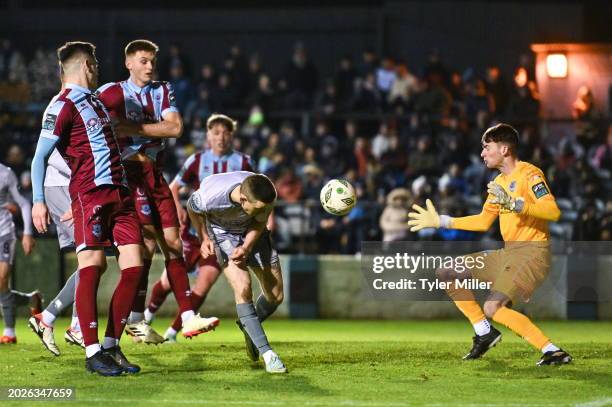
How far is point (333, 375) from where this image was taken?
8.95m

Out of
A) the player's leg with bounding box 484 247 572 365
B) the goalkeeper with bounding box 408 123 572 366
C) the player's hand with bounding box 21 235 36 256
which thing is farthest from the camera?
the player's hand with bounding box 21 235 36 256

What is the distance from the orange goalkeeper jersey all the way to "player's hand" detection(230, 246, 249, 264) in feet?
6.00

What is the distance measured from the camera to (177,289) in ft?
34.4

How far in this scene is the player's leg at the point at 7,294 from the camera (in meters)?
11.6

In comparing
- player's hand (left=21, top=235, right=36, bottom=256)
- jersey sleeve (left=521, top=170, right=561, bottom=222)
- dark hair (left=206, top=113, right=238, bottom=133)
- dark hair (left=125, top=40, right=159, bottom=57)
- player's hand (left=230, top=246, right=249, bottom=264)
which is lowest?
player's hand (left=21, top=235, right=36, bottom=256)

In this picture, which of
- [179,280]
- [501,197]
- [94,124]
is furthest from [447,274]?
[94,124]

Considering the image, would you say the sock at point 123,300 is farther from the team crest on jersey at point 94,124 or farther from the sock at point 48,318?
the sock at point 48,318

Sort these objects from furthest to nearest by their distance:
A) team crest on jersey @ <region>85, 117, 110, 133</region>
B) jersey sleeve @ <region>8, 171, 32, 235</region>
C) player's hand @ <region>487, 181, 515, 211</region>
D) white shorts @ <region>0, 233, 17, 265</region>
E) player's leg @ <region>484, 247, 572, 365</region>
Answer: white shorts @ <region>0, 233, 17, 265</region> → jersey sleeve @ <region>8, 171, 32, 235</region> → player's leg @ <region>484, 247, 572, 365</region> → player's hand @ <region>487, 181, 515, 211</region> → team crest on jersey @ <region>85, 117, 110, 133</region>

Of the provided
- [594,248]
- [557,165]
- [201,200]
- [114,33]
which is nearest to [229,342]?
[201,200]

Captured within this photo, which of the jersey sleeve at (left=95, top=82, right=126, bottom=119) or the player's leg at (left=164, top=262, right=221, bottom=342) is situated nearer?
the jersey sleeve at (left=95, top=82, right=126, bottom=119)

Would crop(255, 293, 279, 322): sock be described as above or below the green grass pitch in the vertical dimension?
above

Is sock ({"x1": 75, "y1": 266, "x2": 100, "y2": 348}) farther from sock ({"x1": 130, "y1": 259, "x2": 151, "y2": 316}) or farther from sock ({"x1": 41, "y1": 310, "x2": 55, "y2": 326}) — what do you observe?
sock ({"x1": 130, "y1": 259, "x2": 151, "y2": 316})

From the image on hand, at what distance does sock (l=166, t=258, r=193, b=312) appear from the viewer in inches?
412

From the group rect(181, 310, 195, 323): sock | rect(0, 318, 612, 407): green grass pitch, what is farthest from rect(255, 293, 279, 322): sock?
rect(181, 310, 195, 323): sock
